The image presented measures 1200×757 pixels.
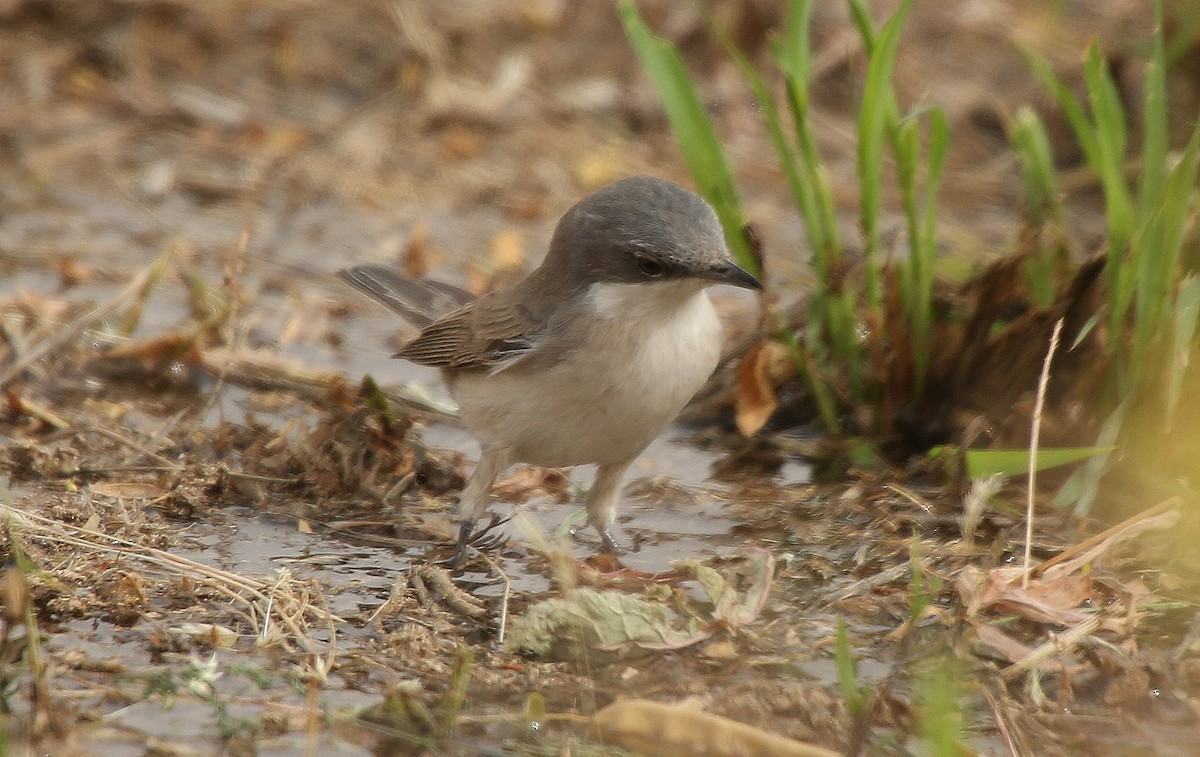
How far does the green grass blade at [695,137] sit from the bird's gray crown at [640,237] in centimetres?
43

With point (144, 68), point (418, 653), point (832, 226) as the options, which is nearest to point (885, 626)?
point (418, 653)

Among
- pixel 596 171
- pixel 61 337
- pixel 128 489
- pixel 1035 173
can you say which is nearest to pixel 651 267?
pixel 1035 173

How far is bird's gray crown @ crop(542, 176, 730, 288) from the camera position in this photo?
5.32 meters

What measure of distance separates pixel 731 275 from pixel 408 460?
5.65 feet

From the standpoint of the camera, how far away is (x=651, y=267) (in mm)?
5395

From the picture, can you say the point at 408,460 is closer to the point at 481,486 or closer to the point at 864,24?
the point at 481,486

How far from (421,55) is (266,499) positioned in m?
5.40

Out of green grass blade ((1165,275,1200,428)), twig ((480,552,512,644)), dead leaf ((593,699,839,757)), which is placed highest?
green grass blade ((1165,275,1200,428))

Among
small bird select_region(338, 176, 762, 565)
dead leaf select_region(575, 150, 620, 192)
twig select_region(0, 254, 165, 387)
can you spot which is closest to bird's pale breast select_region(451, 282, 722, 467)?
small bird select_region(338, 176, 762, 565)

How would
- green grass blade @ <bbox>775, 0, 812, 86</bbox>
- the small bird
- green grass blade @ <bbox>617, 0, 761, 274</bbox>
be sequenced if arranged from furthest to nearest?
green grass blade @ <bbox>617, 0, 761, 274</bbox>, green grass blade @ <bbox>775, 0, 812, 86</bbox>, the small bird

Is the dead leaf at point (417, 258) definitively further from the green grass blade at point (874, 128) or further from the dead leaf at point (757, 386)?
the green grass blade at point (874, 128)

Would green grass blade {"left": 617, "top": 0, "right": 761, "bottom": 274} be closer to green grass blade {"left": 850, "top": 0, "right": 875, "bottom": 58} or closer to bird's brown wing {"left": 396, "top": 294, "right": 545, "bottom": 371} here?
green grass blade {"left": 850, "top": 0, "right": 875, "bottom": 58}

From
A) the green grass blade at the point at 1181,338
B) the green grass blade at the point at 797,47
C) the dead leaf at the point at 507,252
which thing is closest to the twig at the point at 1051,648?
the green grass blade at the point at 1181,338

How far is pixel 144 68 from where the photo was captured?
1024 centimetres
